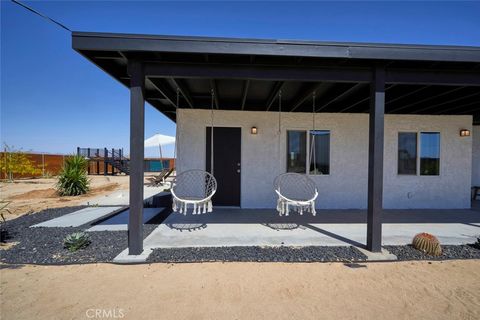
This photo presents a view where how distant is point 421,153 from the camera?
6.33 metres

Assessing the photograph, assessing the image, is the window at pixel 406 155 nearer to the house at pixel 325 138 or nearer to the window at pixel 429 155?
the house at pixel 325 138

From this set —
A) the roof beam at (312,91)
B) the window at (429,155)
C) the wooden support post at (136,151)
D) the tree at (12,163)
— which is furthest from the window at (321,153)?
the tree at (12,163)

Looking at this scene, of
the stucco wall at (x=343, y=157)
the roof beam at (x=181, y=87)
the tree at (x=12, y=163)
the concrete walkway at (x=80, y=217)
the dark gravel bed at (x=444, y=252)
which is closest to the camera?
the dark gravel bed at (x=444, y=252)

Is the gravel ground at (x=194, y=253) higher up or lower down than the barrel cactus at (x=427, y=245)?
lower down

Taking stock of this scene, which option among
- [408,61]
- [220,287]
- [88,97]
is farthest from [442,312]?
[88,97]

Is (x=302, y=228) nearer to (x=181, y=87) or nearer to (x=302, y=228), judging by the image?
(x=302, y=228)

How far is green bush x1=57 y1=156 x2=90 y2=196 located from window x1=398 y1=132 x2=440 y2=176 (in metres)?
10.1

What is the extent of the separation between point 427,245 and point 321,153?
10.7 ft

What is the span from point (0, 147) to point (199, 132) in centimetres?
1455

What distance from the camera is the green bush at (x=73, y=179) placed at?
839 cm

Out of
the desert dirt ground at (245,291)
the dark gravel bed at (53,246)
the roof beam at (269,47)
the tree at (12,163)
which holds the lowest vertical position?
the desert dirt ground at (245,291)

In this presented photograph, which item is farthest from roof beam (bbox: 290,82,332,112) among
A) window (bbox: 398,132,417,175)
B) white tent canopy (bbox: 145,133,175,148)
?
white tent canopy (bbox: 145,133,175,148)

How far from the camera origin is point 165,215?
5461 millimetres

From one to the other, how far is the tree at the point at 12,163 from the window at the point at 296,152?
1517cm
